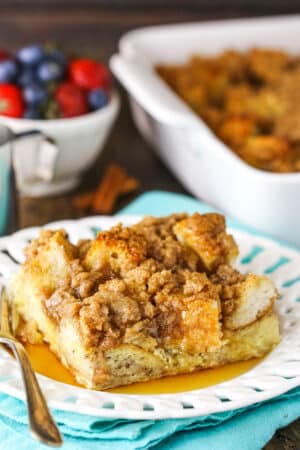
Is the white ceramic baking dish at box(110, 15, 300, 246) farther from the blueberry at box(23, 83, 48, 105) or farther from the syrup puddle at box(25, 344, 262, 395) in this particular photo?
the syrup puddle at box(25, 344, 262, 395)

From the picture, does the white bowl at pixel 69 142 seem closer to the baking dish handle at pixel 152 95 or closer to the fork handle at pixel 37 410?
the baking dish handle at pixel 152 95

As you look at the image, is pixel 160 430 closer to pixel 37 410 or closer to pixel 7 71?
pixel 37 410

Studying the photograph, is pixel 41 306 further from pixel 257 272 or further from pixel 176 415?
pixel 257 272

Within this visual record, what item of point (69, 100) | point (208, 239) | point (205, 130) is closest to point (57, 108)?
point (69, 100)

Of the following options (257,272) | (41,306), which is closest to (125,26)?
(257,272)

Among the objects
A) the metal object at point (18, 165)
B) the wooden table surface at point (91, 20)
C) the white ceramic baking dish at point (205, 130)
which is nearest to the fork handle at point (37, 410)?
the metal object at point (18, 165)

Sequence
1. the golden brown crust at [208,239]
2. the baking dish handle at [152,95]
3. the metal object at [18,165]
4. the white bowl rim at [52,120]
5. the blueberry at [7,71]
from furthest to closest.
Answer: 1. the blueberry at [7,71]
2. the white bowl rim at [52,120]
3. the baking dish handle at [152,95]
4. the metal object at [18,165]
5. the golden brown crust at [208,239]
